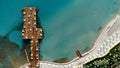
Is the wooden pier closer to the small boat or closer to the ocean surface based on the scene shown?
the ocean surface

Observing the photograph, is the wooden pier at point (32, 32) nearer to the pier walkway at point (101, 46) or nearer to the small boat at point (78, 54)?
the pier walkway at point (101, 46)

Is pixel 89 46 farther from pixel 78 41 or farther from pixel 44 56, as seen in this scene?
pixel 44 56

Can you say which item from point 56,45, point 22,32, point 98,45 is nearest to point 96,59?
point 98,45

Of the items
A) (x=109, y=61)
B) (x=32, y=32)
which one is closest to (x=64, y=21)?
(x=32, y=32)

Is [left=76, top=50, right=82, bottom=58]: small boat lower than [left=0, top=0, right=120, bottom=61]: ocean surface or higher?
lower

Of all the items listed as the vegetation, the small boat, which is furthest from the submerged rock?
the vegetation

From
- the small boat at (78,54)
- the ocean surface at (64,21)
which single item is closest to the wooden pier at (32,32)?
the ocean surface at (64,21)
